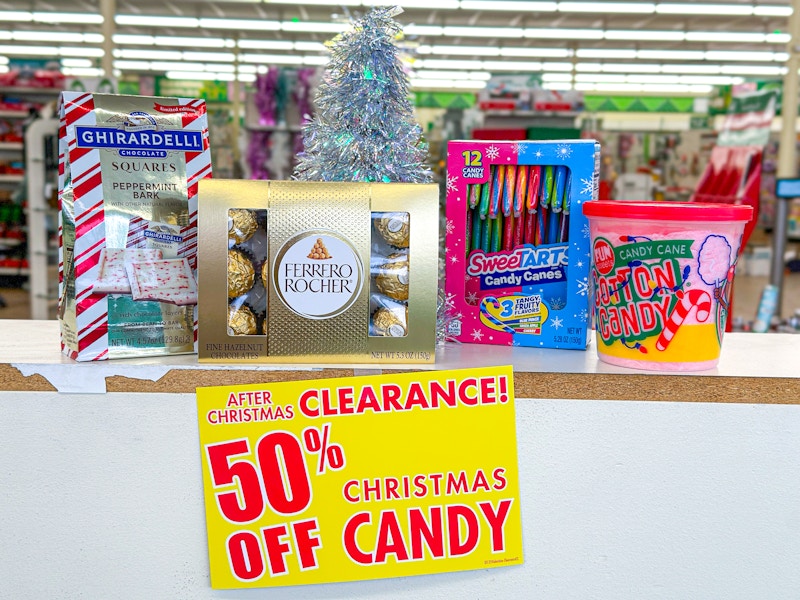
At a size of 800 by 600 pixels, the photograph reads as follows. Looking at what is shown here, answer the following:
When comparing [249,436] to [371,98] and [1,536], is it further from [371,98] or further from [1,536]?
[371,98]

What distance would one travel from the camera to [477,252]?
1329mm

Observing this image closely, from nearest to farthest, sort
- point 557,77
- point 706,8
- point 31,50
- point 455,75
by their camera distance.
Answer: point 706,8 → point 31,50 → point 557,77 → point 455,75

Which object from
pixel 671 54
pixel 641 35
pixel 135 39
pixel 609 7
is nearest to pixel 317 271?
pixel 609 7

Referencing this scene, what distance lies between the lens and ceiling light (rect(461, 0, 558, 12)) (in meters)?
13.4

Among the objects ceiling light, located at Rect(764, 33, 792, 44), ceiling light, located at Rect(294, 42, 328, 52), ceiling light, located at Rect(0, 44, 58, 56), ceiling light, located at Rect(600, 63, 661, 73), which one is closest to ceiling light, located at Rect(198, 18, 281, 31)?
ceiling light, located at Rect(294, 42, 328, 52)

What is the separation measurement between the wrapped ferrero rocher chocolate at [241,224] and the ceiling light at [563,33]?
A: 1597 centimetres

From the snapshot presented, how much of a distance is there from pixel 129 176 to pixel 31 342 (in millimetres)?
350

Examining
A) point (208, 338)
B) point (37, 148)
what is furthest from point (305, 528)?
point (37, 148)

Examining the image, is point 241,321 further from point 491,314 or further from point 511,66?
point 511,66

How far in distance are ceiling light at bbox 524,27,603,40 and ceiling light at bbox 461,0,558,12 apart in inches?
87.8

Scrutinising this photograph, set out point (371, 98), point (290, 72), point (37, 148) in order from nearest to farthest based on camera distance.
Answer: point (371, 98)
point (37, 148)
point (290, 72)

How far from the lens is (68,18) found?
52.4ft

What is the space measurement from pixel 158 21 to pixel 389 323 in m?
16.3

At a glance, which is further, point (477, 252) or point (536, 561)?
point (477, 252)
